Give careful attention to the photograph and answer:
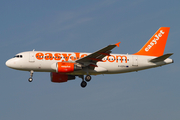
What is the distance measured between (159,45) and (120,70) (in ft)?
26.4

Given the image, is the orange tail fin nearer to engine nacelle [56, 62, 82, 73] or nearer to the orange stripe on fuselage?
the orange stripe on fuselage

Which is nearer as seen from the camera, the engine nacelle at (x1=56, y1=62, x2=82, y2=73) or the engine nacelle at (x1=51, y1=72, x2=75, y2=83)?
the engine nacelle at (x1=56, y1=62, x2=82, y2=73)

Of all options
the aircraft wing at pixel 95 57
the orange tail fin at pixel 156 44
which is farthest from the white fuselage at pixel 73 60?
the orange tail fin at pixel 156 44

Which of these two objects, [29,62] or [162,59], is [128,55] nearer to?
[162,59]

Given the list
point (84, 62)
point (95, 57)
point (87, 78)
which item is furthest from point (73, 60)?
point (95, 57)

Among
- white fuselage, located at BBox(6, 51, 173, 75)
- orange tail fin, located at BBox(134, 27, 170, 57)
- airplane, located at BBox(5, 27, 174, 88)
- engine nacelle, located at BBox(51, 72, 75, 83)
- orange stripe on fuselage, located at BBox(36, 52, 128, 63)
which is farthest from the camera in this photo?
orange tail fin, located at BBox(134, 27, 170, 57)

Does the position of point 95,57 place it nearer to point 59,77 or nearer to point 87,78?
point 87,78

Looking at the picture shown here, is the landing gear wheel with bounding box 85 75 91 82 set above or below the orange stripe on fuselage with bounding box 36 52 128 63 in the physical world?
below

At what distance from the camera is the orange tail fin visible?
49031 millimetres

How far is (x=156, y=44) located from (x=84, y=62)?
12.3 meters

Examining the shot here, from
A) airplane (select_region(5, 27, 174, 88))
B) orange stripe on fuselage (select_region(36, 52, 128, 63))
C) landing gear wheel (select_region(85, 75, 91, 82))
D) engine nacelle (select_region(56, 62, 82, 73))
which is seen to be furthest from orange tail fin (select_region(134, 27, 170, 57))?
engine nacelle (select_region(56, 62, 82, 73))

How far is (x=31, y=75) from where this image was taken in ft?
144

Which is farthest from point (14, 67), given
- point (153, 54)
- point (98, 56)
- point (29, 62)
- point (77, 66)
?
point (153, 54)

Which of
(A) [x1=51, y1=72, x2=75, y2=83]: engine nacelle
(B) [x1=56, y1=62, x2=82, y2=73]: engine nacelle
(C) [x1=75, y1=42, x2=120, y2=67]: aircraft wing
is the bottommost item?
(A) [x1=51, y1=72, x2=75, y2=83]: engine nacelle
